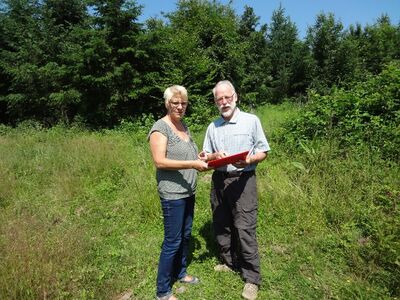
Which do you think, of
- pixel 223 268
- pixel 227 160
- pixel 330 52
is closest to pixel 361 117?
pixel 223 268

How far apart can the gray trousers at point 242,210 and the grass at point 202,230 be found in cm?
26

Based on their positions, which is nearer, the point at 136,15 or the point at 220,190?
the point at 220,190

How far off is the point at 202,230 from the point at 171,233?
5.00 ft

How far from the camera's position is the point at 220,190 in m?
3.33

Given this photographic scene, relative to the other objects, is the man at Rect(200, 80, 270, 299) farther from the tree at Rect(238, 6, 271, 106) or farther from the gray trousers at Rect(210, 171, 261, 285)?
the tree at Rect(238, 6, 271, 106)

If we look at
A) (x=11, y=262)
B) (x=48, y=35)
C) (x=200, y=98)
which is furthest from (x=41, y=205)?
(x=48, y=35)

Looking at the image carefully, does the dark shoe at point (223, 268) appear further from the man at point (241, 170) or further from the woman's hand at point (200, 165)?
the woman's hand at point (200, 165)

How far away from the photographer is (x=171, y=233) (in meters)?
3.03

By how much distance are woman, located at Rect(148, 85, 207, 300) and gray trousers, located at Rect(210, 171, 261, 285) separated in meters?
0.33

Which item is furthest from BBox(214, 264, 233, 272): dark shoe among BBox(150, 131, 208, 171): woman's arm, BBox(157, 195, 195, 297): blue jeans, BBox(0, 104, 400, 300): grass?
BBox(150, 131, 208, 171): woman's arm

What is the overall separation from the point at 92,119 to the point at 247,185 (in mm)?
11373

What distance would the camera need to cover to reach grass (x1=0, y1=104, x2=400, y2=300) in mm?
3084

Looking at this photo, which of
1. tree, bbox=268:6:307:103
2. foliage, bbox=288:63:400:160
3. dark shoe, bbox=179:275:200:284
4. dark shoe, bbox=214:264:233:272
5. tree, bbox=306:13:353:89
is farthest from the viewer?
tree, bbox=268:6:307:103

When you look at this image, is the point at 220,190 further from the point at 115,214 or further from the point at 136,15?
the point at 136,15
